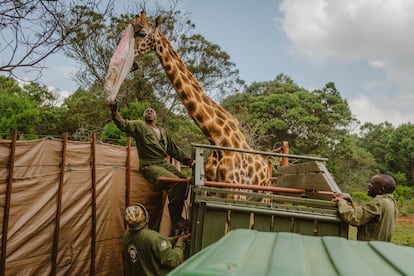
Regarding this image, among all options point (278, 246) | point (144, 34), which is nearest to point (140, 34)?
point (144, 34)

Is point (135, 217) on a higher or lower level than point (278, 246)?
lower

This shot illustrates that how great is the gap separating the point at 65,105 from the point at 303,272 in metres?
26.6

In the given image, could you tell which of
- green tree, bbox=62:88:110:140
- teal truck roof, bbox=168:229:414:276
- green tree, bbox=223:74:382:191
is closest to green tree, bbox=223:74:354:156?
green tree, bbox=223:74:382:191

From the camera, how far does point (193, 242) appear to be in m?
3.18

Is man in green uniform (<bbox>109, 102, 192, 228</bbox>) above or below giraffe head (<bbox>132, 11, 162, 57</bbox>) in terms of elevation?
below

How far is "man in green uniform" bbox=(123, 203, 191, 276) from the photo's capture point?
12.7 ft

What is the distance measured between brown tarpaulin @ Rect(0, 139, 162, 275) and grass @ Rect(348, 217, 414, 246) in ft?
22.4

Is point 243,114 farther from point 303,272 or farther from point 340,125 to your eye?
point 303,272

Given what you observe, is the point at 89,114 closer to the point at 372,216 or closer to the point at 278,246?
the point at 372,216

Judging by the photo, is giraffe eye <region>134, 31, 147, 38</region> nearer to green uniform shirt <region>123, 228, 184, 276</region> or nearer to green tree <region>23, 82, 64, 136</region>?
green uniform shirt <region>123, 228, 184, 276</region>

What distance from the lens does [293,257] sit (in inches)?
57.7

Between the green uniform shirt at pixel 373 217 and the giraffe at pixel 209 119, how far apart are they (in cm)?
227

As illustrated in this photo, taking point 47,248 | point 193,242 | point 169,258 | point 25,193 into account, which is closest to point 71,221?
point 47,248

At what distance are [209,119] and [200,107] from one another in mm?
234
